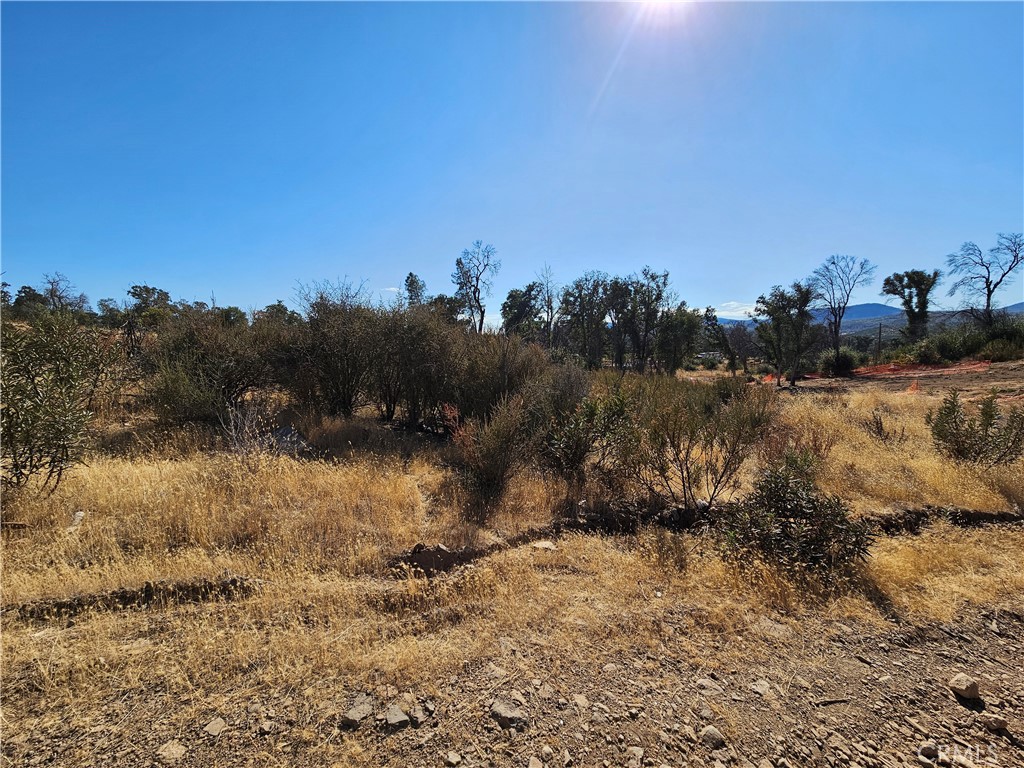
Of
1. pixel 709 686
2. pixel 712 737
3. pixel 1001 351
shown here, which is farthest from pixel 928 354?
pixel 712 737

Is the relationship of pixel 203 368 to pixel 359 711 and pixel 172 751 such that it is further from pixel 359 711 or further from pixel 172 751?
pixel 359 711

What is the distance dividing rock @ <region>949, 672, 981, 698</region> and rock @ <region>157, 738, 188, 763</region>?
13.3 ft

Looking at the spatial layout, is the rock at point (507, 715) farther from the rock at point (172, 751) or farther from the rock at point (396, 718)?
the rock at point (172, 751)

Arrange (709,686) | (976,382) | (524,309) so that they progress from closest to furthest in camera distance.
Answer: (709,686), (976,382), (524,309)

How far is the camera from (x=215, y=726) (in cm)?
206

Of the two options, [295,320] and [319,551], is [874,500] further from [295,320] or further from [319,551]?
[295,320]

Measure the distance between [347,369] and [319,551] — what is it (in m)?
5.77

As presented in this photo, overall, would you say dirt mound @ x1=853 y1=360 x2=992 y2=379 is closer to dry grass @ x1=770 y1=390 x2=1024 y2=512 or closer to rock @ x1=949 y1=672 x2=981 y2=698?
dry grass @ x1=770 y1=390 x2=1024 y2=512

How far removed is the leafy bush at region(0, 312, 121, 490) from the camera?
3764mm

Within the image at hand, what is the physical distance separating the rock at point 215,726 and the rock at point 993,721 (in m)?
3.89

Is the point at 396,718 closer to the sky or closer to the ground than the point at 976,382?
closer to the ground

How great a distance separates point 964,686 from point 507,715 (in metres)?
2.55

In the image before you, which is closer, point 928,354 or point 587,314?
point 928,354

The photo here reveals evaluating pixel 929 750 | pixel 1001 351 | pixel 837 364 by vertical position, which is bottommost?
pixel 929 750
